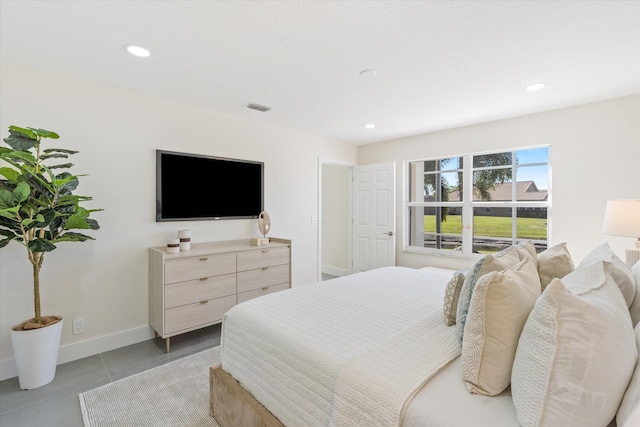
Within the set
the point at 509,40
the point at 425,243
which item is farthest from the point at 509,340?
the point at 425,243

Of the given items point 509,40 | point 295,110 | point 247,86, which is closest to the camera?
point 509,40

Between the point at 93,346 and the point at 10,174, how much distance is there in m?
1.59

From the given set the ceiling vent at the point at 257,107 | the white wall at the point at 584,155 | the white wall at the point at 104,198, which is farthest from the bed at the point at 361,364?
the white wall at the point at 584,155

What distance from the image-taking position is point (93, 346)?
2.68m

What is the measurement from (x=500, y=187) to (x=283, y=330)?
140 inches

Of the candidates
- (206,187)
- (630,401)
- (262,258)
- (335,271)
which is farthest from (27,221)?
(335,271)

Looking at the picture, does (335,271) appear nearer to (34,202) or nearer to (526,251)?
(526,251)

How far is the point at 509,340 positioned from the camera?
99cm

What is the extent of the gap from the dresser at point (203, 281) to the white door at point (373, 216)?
1.90 m

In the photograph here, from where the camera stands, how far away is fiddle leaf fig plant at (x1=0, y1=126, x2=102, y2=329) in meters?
1.95

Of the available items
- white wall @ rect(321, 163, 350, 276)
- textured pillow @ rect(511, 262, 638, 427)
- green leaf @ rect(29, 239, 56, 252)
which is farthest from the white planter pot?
white wall @ rect(321, 163, 350, 276)

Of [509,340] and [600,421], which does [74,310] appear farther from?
[600,421]

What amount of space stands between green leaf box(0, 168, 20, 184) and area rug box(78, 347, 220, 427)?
5.06 feet

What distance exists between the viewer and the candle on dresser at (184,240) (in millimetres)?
2998
